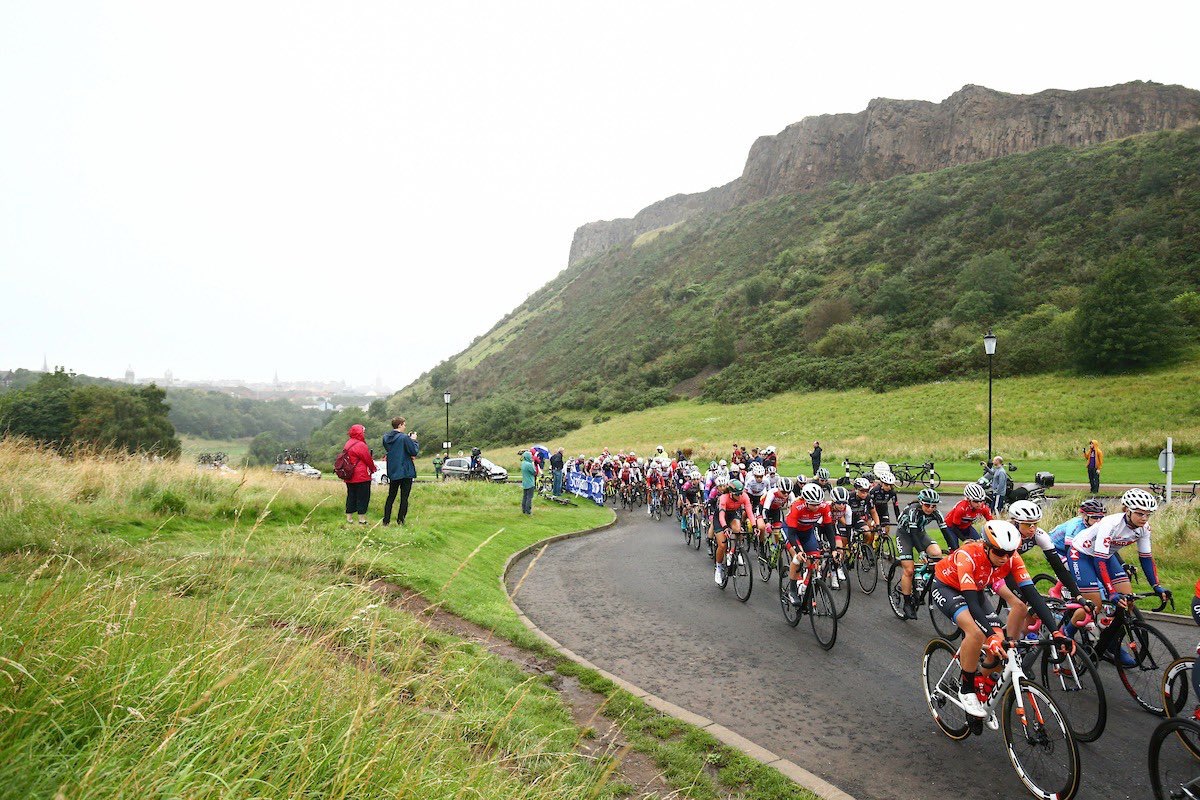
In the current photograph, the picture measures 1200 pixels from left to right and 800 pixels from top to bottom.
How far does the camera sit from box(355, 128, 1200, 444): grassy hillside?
173 feet

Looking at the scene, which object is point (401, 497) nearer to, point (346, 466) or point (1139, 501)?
point (346, 466)

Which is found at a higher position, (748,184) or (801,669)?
(748,184)

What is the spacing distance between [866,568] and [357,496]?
9.76 metres

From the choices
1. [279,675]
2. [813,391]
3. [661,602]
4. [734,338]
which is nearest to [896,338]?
[813,391]

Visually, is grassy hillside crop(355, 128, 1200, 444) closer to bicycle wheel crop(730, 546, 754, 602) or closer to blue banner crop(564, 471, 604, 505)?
blue banner crop(564, 471, 604, 505)

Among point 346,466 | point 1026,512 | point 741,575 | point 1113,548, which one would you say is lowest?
point 741,575

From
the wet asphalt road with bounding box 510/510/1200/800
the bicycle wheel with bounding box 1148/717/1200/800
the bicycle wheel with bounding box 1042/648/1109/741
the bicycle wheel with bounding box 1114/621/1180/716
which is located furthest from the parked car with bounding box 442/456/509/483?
the bicycle wheel with bounding box 1148/717/1200/800

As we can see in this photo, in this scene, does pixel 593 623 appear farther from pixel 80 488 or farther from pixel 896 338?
pixel 896 338

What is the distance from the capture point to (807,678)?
7.48m

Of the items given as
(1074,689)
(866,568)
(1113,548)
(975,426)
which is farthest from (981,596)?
(975,426)

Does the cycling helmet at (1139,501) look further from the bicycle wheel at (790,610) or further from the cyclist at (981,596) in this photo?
the bicycle wheel at (790,610)

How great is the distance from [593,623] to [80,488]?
8191 millimetres

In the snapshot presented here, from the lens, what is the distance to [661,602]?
1116 centimetres

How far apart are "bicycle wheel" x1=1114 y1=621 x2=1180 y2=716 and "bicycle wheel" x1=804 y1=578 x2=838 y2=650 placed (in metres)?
2.95
